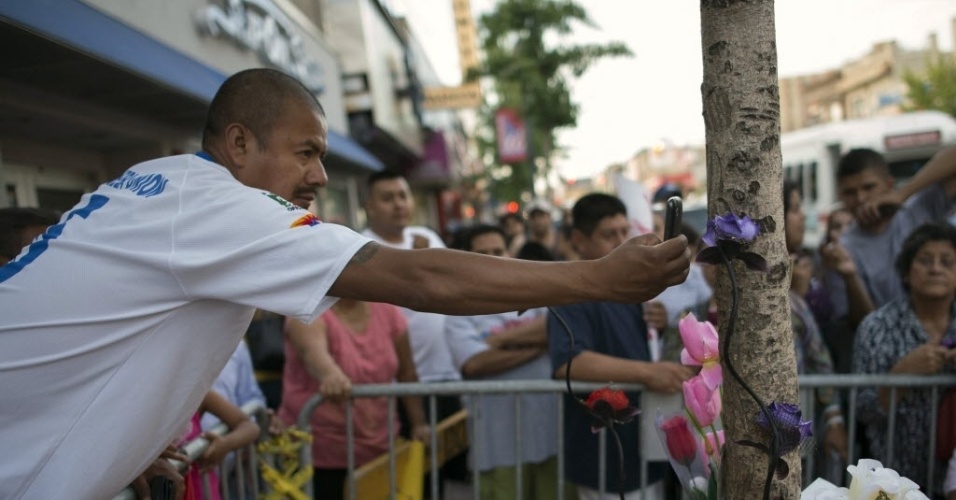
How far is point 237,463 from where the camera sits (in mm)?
2867

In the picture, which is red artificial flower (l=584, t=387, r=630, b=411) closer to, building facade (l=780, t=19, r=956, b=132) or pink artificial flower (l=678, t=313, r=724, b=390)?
pink artificial flower (l=678, t=313, r=724, b=390)

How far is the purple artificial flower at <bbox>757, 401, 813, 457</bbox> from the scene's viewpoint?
1350 mm

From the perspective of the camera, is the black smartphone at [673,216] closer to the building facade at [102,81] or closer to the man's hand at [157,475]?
the man's hand at [157,475]

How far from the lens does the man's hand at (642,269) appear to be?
49.9 inches

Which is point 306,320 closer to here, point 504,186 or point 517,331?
point 517,331

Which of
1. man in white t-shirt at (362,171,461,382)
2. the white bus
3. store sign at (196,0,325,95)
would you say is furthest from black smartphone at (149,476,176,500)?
the white bus

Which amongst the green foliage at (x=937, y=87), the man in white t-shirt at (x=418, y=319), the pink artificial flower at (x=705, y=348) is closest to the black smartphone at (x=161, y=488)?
the pink artificial flower at (x=705, y=348)

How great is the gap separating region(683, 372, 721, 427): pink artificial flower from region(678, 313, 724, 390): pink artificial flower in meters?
0.02

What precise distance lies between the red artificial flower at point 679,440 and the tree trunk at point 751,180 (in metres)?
0.22

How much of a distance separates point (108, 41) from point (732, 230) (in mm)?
4112

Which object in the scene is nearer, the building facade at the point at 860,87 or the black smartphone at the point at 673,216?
the black smartphone at the point at 673,216

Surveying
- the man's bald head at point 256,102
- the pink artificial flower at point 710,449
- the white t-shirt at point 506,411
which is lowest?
the white t-shirt at point 506,411

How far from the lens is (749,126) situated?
1.34 meters

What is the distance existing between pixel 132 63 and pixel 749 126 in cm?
400
